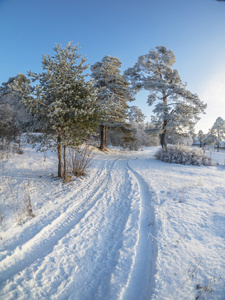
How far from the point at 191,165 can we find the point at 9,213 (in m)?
10.3

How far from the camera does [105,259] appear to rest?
232 centimetres

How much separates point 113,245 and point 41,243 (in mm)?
1447

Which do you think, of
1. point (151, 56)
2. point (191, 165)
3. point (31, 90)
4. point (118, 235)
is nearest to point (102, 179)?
point (118, 235)

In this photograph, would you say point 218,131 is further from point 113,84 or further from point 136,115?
point 113,84

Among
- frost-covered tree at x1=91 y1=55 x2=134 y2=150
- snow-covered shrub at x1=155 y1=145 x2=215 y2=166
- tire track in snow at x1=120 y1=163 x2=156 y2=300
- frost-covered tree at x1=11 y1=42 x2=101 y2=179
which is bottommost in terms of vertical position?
tire track in snow at x1=120 y1=163 x2=156 y2=300

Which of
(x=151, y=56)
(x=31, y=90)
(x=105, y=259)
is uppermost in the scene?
(x=151, y=56)

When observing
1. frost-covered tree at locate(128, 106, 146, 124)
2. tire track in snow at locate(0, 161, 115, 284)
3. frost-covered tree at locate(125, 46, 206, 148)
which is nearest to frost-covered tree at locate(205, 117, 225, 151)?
frost-covered tree at locate(128, 106, 146, 124)

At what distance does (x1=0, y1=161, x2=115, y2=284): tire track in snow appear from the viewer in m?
2.13

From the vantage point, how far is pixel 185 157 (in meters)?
9.75

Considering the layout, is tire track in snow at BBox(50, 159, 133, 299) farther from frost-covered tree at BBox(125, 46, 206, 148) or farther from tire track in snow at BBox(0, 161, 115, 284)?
A: frost-covered tree at BBox(125, 46, 206, 148)

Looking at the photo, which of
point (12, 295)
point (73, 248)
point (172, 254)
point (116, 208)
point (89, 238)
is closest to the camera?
point (12, 295)

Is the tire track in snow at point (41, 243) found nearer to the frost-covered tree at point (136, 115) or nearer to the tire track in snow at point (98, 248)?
the tire track in snow at point (98, 248)

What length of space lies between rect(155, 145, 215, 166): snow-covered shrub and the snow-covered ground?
4911mm

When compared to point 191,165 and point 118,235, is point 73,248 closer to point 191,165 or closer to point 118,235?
point 118,235
